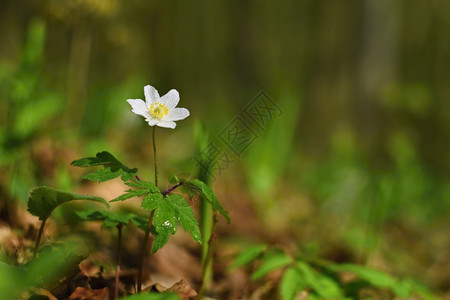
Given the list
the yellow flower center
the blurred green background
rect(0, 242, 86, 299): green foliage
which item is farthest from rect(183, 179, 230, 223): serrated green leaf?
the blurred green background

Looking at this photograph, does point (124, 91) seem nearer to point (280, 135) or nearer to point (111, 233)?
point (280, 135)

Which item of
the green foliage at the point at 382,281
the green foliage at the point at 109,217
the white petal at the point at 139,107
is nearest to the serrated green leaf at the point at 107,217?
the green foliage at the point at 109,217

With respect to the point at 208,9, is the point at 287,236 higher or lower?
lower

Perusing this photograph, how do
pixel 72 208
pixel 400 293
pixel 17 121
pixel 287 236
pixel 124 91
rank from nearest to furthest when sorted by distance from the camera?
pixel 400 293 → pixel 72 208 → pixel 17 121 → pixel 287 236 → pixel 124 91

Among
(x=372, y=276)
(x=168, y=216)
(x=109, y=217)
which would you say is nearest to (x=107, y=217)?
(x=109, y=217)

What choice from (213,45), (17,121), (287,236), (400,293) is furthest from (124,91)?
(213,45)

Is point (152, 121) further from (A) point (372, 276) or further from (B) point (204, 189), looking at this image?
(A) point (372, 276)
